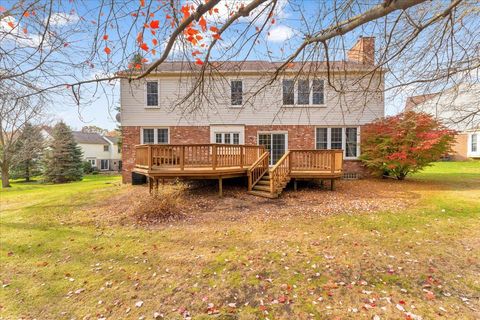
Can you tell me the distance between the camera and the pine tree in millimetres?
24062

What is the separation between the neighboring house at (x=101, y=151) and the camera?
38291 millimetres

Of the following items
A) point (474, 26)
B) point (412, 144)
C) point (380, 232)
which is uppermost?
point (474, 26)

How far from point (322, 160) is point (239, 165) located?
3.52 metres

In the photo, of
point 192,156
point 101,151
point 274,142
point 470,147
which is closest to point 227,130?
point 274,142

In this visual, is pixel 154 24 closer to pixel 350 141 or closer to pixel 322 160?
pixel 322 160

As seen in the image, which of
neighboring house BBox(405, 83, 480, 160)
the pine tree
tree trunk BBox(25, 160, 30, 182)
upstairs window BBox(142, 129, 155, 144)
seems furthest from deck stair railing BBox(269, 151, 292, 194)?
tree trunk BBox(25, 160, 30, 182)

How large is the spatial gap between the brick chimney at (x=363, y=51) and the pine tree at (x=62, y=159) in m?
27.8

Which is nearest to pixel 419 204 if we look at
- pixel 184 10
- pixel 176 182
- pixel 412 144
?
pixel 412 144

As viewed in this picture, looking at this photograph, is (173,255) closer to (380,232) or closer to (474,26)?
(380,232)

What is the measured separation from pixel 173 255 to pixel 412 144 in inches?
463

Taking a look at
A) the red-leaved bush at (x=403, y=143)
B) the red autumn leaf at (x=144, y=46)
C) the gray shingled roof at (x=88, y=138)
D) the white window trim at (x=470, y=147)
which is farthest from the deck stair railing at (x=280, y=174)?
the gray shingled roof at (x=88, y=138)

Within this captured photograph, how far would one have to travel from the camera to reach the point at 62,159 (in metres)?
24.5

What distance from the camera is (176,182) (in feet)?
37.9

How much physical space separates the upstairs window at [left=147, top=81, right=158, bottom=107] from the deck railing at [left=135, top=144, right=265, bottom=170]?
397 centimetres
